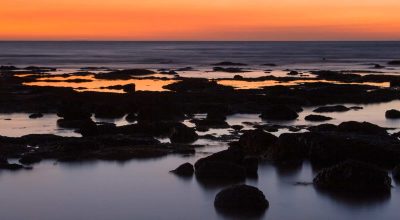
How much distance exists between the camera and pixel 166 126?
30203mm

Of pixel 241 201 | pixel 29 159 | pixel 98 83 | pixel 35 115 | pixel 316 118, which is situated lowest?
pixel 98 83

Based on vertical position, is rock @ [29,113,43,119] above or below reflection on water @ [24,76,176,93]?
above

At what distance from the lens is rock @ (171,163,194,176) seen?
71.4ft

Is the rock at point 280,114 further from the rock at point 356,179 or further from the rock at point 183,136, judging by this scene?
the rock at point 356,179

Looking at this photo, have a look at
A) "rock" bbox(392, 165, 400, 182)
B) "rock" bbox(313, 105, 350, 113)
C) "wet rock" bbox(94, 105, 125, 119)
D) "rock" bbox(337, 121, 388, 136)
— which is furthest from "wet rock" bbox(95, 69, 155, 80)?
"rock" bbox(392, 165, 400, 182)

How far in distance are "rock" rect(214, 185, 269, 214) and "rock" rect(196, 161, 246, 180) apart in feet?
9.51

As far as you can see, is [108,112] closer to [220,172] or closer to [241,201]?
[220,172]

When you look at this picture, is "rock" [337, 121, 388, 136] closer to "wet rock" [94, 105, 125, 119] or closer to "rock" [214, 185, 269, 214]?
"rock" [214, 185, 269, 214]

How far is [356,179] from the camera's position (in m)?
19.9

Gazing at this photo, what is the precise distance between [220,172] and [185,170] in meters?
1.26

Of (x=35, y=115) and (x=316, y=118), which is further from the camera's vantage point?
(x=35, y=115)

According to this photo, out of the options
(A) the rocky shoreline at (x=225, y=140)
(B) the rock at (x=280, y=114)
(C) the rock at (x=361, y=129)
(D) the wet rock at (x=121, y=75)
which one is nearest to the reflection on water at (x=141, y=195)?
(A) the rocky shoreline at (x=225, y=140)

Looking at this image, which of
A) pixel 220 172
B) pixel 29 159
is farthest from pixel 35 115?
pixel 220 172

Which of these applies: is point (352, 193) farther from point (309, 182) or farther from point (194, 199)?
point (194, 199)
